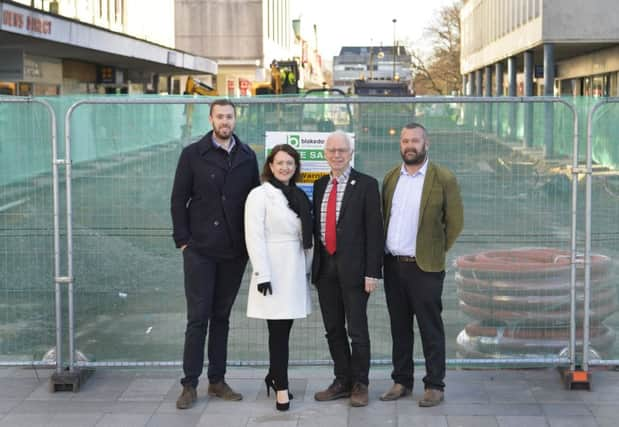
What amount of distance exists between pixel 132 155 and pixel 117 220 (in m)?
0.47

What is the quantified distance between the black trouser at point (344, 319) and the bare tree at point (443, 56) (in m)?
92.0

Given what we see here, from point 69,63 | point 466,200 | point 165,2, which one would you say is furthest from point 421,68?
point 466,200

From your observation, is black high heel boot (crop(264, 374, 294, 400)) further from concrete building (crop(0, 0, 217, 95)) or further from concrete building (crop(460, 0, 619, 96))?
concrete building (crop(460, 0, 619, 96))

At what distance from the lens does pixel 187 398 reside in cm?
648

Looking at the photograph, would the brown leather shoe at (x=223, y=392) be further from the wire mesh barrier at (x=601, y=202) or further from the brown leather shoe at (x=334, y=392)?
the wire mesh barrier at (x=601, y=202)

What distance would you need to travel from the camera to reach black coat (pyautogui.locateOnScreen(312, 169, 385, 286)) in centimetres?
618

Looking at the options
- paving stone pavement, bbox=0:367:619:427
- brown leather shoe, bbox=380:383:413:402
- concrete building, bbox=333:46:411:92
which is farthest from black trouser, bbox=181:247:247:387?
concrete building, bbox=333:46:411:92

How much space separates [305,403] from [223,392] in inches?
21.3

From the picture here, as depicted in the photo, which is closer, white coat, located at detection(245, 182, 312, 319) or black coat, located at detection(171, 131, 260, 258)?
white coat, located at detection(245, 182, 312, 319)

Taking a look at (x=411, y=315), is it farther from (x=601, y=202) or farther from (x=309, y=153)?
(x=601, y=202)

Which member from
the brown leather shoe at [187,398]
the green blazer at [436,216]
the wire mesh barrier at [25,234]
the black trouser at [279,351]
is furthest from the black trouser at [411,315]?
the wire mesh barrier at [25,234]

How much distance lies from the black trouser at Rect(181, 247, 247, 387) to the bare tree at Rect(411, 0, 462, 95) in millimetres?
92028

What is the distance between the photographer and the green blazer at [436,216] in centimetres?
618

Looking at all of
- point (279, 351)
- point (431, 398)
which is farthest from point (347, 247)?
point (431, 398)
